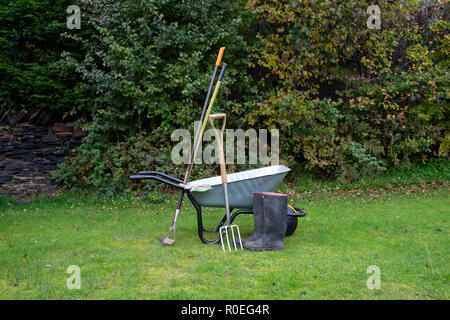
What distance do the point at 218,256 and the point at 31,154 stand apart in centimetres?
501

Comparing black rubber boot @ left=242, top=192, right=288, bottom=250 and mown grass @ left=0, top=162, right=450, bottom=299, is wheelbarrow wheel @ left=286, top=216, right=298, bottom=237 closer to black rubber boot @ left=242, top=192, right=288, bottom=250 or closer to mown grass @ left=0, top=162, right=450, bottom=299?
mown grass @ left=0, top=162, right=450, bottom=299

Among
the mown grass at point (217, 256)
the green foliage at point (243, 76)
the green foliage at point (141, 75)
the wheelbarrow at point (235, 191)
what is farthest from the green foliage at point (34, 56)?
the wheelbarrow at point (235, 191)

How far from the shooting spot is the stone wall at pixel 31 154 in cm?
717

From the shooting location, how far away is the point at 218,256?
3.88 meters

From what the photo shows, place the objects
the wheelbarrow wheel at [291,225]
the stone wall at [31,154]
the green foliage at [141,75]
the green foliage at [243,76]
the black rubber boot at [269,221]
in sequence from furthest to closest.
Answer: the stone wall at [31,154] → the green foliage at [243,76] → the green foliage at [141,75] → the wheelbarrow wheel at [291,225] → the black rubber boot at [269,221]

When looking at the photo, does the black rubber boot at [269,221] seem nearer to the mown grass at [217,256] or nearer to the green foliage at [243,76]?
the mown grass at [217,256]

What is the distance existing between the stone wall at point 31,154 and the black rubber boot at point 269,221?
15.0ft

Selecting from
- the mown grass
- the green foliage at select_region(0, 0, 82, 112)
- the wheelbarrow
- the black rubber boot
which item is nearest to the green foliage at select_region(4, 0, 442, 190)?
the green foliage at select_region(0, 0, 82, 112)

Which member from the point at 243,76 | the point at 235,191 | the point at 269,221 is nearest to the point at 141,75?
the point at 243,76

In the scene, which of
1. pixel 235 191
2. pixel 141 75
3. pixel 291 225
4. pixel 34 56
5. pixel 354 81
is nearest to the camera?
pixel 235 191

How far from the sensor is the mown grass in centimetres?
303

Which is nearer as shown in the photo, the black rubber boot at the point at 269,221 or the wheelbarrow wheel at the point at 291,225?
the black rubber boot at the point at 269,221

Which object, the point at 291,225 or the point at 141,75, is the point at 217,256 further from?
the point at 141,75

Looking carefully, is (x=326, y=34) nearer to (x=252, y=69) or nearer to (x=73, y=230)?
(x=252, y=69)
